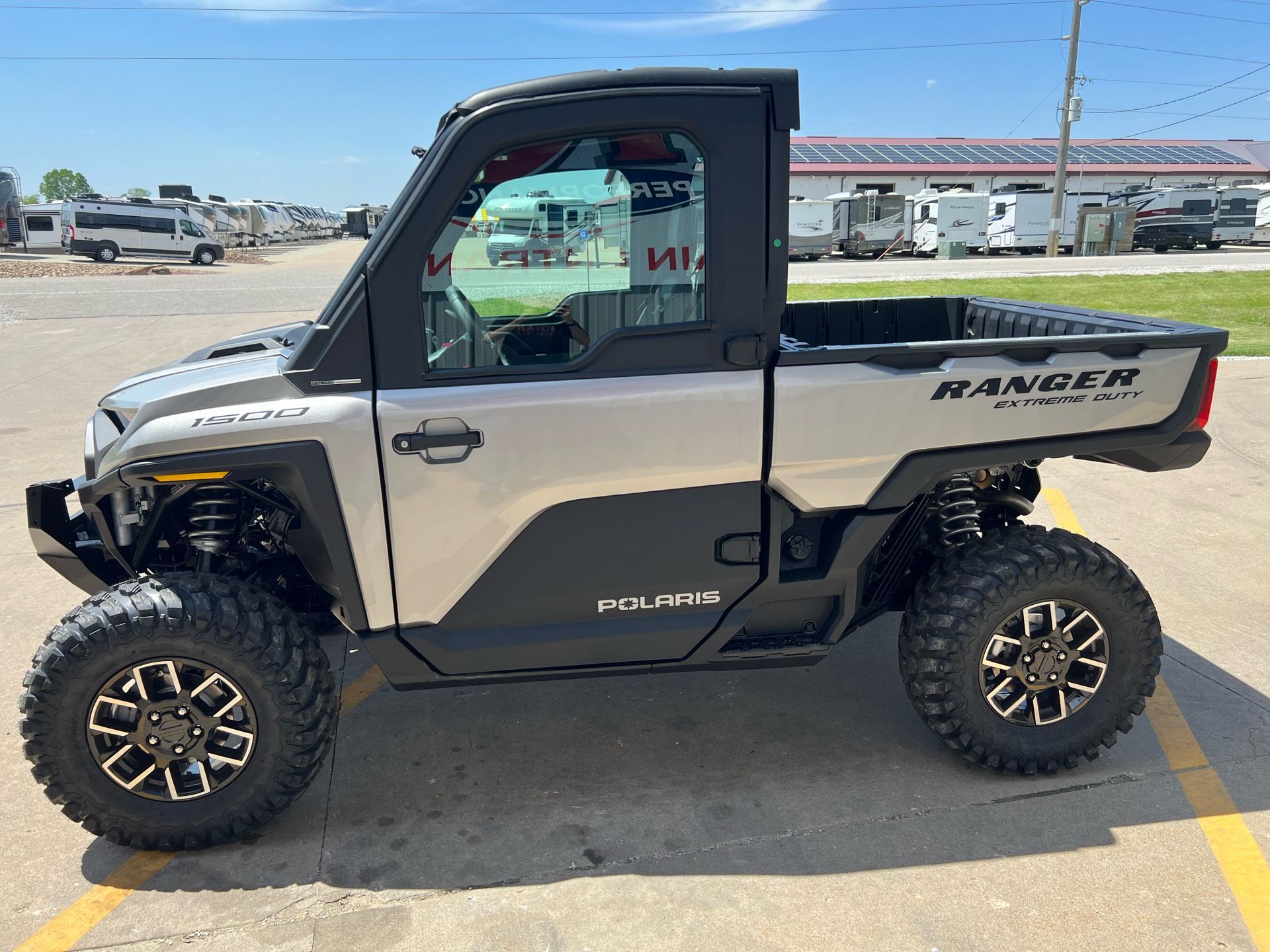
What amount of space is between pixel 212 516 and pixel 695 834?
1981mm

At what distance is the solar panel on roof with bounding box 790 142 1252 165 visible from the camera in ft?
181

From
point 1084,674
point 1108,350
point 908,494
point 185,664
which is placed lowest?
point 1084,674

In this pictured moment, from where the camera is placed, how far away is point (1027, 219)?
37.8 metres

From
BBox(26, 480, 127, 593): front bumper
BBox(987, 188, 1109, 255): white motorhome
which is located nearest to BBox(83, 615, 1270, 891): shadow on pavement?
BBox(26, 480, 127, 593): front bumper

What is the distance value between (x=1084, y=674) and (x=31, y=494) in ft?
12.2

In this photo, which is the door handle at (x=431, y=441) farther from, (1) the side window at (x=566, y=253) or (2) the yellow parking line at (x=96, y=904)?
(2) the yellow parking line at (x=96, y=904)

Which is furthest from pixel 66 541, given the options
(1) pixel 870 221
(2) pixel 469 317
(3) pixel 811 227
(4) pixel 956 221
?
(4) pixel 956 221

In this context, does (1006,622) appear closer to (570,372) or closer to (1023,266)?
(570,372)

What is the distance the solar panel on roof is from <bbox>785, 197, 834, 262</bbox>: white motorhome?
56.3 feet

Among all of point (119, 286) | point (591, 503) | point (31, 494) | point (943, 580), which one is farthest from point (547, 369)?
point (119, 286)

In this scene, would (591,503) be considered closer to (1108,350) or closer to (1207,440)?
(1108,350)

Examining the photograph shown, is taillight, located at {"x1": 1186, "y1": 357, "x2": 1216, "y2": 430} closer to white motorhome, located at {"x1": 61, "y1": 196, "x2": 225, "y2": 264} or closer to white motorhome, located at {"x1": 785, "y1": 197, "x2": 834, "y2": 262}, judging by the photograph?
white motorhome, located at {"x1": 785, "y1": 197, "x2": 834, "y2": 262}

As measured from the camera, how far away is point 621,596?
324cm

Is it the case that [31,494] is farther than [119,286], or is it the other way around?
[119,286]
